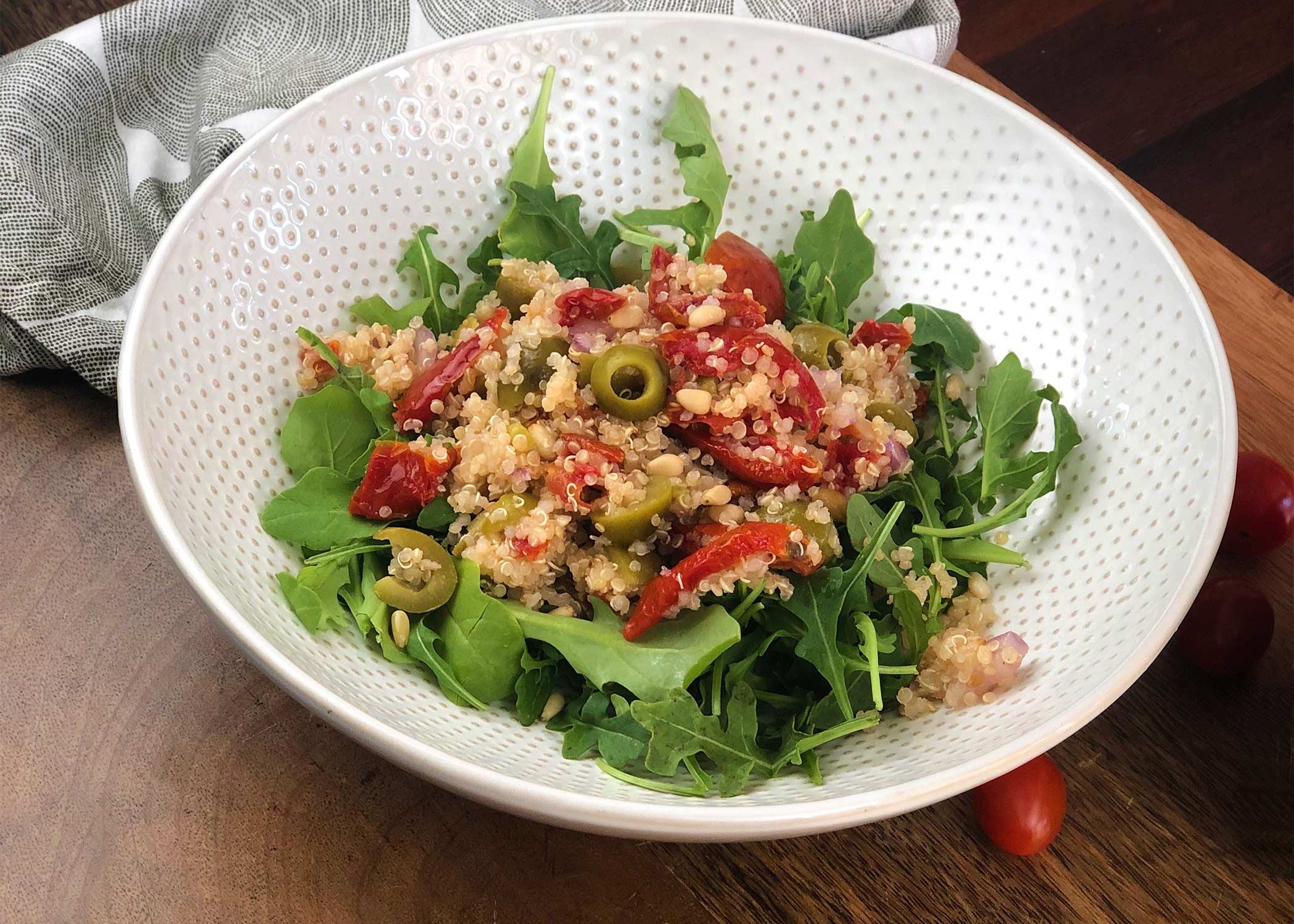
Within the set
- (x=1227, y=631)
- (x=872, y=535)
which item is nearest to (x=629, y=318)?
(x=872, y=535)

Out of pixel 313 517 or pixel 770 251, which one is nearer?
pixel 313 517

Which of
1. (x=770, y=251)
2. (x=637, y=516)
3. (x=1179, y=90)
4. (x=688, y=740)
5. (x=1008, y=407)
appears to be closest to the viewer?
(x=688, y=740)

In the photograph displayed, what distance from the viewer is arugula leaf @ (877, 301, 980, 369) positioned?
4.91ft

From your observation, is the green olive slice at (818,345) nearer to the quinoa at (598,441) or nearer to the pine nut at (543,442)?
the quinoa at (598,441)

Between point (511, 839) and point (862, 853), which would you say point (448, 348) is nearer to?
point (511, 839)

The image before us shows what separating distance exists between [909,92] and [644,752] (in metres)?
1.05

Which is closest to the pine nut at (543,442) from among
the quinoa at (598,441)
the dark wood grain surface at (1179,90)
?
the quinoa at (598,441)

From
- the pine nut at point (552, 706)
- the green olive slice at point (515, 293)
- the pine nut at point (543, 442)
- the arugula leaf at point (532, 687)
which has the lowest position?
the pine nut at point (552, 706)

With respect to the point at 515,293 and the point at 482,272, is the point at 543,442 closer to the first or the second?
the point at 515,293

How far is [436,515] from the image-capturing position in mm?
1277

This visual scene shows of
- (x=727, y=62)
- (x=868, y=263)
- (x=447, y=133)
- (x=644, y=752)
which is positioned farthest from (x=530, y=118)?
(x=644, y=752)

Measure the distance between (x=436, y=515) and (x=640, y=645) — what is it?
0.30 metres

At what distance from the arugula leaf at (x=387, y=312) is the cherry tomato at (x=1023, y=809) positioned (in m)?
0.99

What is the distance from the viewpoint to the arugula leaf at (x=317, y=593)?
1187 millimetres
